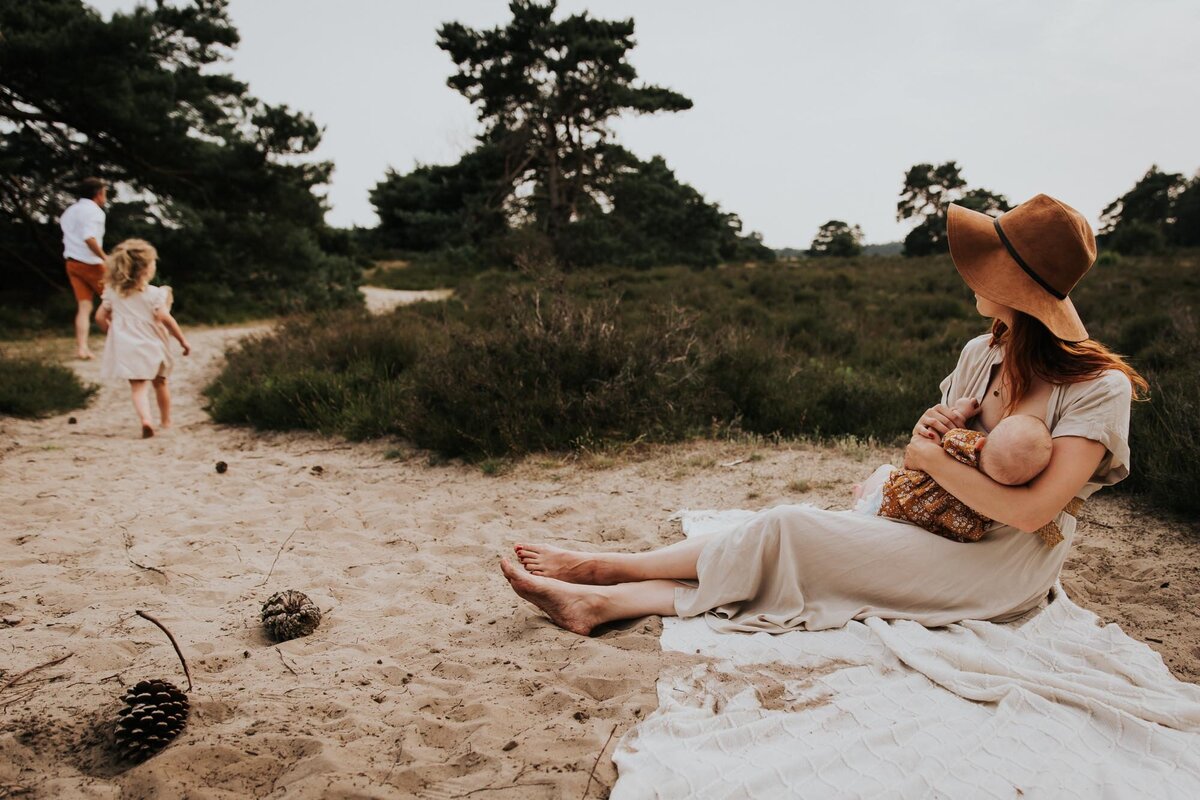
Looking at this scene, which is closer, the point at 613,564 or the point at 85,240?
the point at 613,564

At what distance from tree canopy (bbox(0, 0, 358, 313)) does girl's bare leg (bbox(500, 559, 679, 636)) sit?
1137 cm

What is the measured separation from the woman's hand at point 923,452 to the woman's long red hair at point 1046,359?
0.31 m

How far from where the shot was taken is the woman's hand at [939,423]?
2.52 metres

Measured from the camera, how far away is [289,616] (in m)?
2.87

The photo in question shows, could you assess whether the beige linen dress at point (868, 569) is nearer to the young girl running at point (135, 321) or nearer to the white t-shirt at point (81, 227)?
the young girl running at point (135, 321)

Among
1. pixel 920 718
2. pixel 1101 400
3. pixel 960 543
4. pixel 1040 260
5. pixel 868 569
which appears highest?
pixel 1040 260

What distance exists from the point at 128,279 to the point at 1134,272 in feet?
62.2

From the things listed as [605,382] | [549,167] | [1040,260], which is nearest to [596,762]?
[1040,260]

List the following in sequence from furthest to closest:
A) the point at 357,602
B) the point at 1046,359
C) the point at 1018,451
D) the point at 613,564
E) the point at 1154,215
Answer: the point at 1154,215 → the point at 357,602 → the point at 613,564 → the point at 1046,359 → the point at 1018,451

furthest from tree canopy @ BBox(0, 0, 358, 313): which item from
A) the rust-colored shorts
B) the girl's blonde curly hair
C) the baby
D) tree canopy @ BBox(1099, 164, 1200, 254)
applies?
tree canopy @ BBox(1099, 164, 1200, 254)

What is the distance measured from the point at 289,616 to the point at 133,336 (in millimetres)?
5019

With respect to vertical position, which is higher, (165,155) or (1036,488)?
(165,155)

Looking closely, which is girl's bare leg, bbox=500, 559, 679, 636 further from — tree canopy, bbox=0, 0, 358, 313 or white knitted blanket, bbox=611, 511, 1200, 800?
tree canopy, bbox=0, 0, 358, 313

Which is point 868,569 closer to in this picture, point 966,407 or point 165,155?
point 966,407
